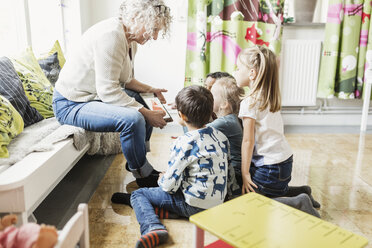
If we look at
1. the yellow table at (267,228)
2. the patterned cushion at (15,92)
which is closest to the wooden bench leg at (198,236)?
the yellow table at (267,228)

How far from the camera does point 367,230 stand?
1.44m

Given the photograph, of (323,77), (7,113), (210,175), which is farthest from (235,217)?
(323,77)

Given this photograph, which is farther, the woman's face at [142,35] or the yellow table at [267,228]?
the woman's face at [142,35]

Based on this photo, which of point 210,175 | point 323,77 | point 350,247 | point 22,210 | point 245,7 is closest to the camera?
point 350,247

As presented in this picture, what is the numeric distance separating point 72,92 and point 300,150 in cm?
165

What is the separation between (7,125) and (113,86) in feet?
1.56

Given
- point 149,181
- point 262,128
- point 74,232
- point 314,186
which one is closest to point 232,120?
point 262,128

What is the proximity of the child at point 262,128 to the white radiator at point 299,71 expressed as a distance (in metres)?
1.66

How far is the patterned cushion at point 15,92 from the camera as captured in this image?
169cm

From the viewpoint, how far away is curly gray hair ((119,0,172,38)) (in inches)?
64.9

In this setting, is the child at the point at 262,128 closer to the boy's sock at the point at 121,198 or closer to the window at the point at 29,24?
the boy's sock at the point at 121,198

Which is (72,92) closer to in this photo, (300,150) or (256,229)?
(256,229)

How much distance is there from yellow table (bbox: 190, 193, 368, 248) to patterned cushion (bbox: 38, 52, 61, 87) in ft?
5.47

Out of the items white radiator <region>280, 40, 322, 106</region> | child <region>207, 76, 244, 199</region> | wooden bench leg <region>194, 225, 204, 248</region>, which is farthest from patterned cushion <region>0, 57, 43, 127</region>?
white radiator <region>280, 40, 322, 106</region>
